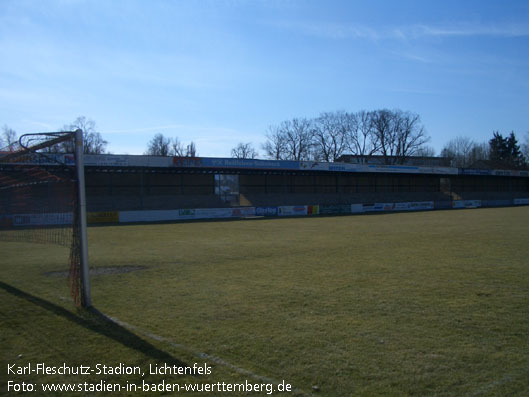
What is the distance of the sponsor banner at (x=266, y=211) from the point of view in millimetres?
44031

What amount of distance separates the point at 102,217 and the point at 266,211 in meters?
17.0

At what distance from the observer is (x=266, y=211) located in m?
44.3

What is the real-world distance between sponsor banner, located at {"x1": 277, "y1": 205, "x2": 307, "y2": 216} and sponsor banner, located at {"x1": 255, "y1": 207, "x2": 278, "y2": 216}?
1.61 ft

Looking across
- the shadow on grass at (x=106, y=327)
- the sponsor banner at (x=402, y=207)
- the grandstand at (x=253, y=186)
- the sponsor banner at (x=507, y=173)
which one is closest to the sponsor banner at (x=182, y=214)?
the grandstand at (x=253, y=186)

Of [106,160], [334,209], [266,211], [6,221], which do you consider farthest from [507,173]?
[6,221]

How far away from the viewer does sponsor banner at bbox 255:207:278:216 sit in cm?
4403

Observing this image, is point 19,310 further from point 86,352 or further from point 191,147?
point 191,147

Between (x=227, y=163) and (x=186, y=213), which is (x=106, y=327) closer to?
(x=186, y=213)

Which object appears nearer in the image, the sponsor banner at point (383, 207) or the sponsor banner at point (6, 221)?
the sponsor banner at point (6, 221)

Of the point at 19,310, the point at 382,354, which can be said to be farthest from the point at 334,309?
the point at 19,310

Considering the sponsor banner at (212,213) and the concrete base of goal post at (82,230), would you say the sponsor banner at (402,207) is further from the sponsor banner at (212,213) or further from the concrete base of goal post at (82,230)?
the concrete base of goal post at (82,230)

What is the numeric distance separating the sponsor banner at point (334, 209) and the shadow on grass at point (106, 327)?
41.2 meters

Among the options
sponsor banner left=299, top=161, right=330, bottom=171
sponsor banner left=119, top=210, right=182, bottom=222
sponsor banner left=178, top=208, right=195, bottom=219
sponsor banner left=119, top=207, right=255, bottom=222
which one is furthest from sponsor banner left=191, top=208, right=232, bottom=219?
sponsor banner left=299, top=161, right=330, bottom=171

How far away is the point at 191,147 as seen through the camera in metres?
99.9
